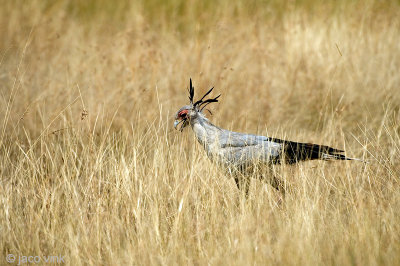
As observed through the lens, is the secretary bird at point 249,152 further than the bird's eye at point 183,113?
No

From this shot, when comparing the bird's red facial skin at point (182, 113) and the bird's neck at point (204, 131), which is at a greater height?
the bird's red facial skin at point (182, 113)

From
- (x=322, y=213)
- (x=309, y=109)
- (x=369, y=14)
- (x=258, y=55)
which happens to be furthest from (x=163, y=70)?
(x=322, y=213)

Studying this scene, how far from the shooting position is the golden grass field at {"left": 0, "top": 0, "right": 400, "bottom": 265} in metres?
3.30

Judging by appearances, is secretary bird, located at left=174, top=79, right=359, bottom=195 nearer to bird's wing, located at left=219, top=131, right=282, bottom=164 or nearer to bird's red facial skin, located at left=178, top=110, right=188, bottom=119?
bird's wing, located at left=219, top=131, right=282, bottom=164

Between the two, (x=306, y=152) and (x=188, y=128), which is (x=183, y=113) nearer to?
(x=188, y=128)

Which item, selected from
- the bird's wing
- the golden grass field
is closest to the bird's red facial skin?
the golden grass field

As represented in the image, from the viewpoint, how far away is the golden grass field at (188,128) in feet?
10.8

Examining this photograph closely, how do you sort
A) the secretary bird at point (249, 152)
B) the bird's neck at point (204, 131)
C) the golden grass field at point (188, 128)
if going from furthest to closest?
the bird's neck at point (204, 131) < the secretary bird at point (249, 152) < the golden grass field at point (188, 128)

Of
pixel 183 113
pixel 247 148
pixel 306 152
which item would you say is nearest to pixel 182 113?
pixel 183 113

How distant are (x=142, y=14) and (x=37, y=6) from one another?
1.68m

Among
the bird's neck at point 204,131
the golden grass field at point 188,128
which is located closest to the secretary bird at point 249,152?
the bird's neck at point 204,131

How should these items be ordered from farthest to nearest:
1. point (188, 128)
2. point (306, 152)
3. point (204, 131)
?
1. point (188, 128)
2. point (204, 131)
3. point (306, 152)

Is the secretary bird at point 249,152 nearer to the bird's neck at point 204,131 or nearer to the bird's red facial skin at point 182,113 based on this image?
the bird's neck at point 204,131

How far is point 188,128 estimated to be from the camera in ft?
16.6
